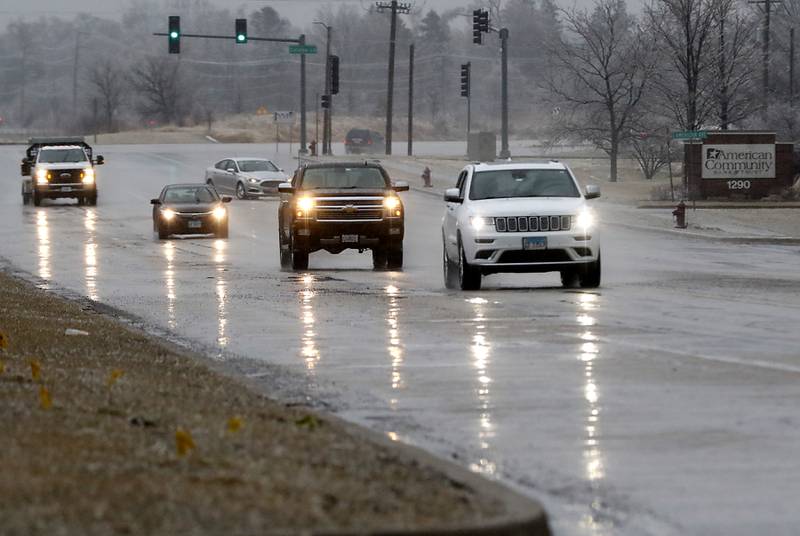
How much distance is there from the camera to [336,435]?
10.1m

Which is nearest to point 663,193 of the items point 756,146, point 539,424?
point 756,146

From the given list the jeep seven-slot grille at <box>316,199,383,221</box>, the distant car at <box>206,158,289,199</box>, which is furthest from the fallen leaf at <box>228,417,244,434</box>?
the distant car at <box>206,158,289,199</box>

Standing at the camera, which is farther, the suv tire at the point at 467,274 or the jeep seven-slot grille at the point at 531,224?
the suv tire at the point at 467,274

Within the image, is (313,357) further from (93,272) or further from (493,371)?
(93,272)

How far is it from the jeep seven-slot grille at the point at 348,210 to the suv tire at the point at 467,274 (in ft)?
19.4

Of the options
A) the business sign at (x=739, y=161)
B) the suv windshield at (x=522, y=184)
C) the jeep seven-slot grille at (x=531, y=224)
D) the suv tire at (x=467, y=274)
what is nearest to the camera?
the jeep seven-slot grille at (x=531, y=224)

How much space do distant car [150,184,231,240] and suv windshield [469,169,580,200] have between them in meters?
17.9

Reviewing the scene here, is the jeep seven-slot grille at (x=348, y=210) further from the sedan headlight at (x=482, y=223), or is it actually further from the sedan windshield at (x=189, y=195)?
the sedan windshield at (x=189, y=195)

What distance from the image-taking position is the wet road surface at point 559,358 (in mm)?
9312

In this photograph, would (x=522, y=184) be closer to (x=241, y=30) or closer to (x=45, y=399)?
(x=45, y=399)

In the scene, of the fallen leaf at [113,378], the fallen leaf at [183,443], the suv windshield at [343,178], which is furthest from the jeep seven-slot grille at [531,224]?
the fallen leaf at [183,443]

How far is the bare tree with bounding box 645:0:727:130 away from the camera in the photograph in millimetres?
65000

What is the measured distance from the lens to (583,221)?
24344mm

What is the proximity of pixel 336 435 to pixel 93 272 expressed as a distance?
21302mm
